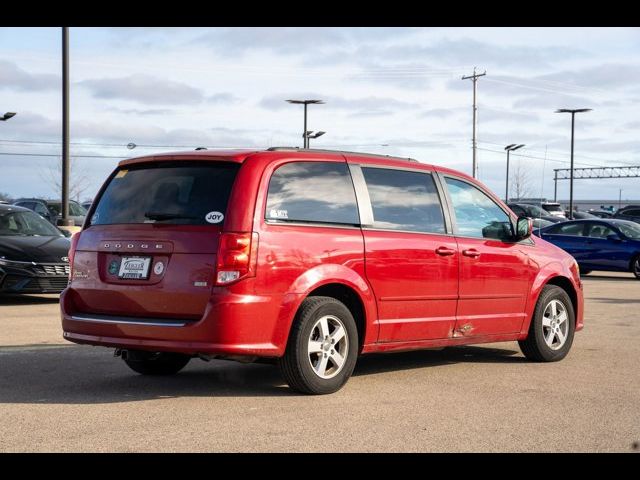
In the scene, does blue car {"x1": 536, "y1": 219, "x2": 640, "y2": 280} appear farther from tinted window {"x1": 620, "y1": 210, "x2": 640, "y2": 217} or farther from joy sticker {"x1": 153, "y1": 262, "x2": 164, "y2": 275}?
tinted window {"x1": 620, "y1": 210, "x2": 640, "y2": 217}

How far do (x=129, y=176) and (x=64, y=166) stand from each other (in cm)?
1883

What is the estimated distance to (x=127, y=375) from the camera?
8.87 meters

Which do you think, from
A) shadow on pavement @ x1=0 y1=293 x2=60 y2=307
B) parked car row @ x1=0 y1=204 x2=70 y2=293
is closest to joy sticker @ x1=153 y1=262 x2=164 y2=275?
parked car row @ x1=0 y1=204 x2=70 y2=293

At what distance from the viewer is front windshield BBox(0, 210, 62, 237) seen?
53.4 feet

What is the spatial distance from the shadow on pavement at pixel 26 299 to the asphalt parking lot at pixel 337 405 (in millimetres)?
4852

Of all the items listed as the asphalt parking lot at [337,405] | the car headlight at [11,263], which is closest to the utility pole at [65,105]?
the car headlight at [11,263]

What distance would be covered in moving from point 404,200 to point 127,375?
276 cm

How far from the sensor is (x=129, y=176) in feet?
27.0

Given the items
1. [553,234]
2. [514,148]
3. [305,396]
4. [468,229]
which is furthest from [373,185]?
[514,148]

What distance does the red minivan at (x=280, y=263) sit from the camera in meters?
7.39

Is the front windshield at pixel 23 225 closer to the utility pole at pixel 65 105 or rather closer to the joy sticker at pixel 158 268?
the joy sticker at pixel 158 268

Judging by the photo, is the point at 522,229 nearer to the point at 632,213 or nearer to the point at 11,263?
the point at 11,263
